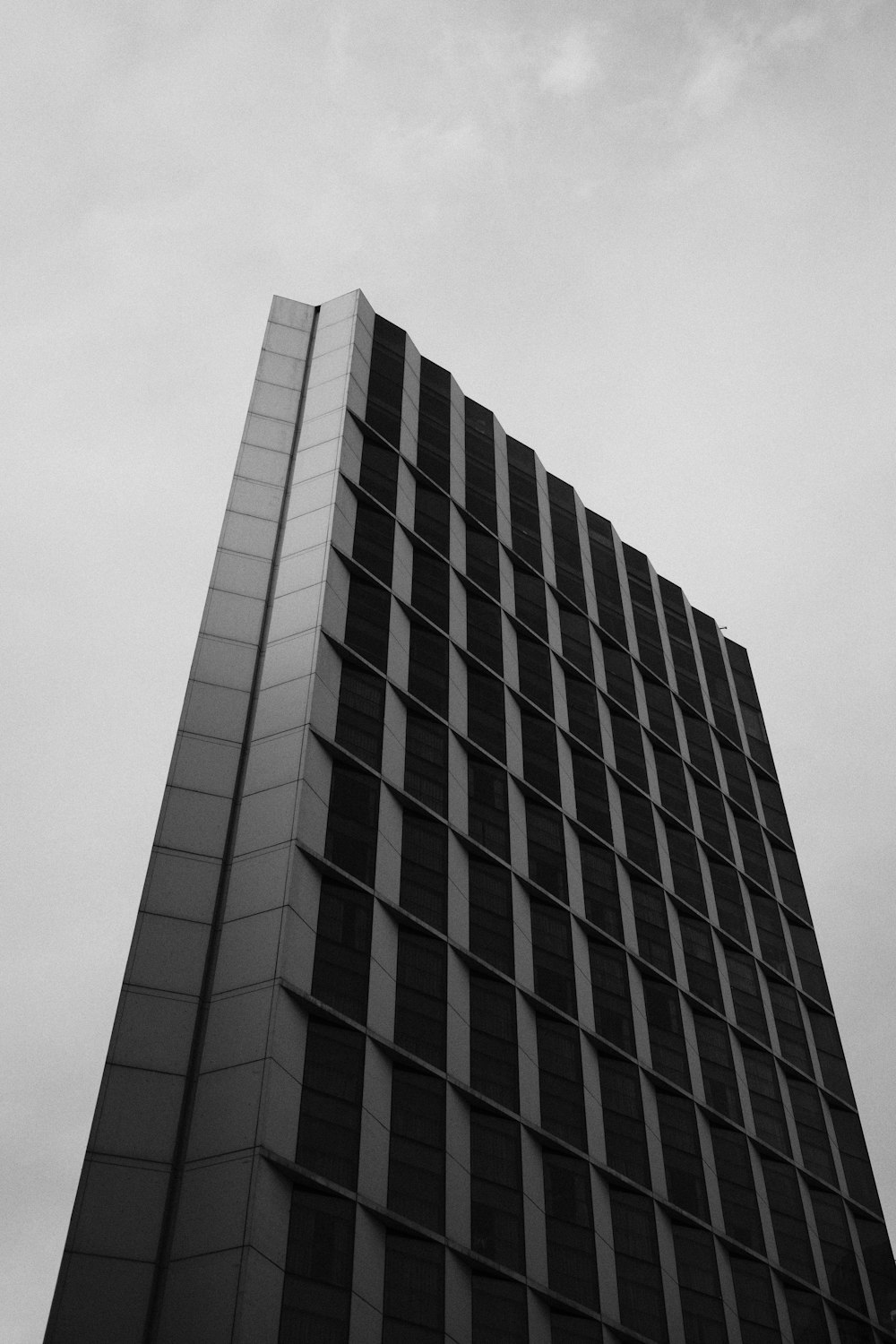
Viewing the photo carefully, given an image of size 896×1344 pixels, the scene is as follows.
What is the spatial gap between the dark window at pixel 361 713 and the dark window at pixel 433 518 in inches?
434

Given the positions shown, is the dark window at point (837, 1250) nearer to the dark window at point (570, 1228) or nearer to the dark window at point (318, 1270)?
the dark window at point (570, 1228)

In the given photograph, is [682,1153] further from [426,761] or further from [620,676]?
[620,676]

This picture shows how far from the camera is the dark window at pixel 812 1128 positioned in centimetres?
5403

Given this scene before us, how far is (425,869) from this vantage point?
144 ft

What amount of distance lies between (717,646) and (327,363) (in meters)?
29.9

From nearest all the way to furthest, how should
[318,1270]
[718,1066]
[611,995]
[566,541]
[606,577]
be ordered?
1. [318,1270]
2. [611,995]
3. [718,1066]
4. [566,541]
5. [606,577]

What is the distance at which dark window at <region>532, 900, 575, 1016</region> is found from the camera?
46281mm

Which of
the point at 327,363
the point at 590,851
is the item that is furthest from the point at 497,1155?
the point at 327,363

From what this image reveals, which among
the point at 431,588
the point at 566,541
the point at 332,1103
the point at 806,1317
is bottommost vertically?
the point at 332,1103

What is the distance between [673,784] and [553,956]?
18.3 meters

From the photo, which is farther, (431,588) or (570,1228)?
(431,588)

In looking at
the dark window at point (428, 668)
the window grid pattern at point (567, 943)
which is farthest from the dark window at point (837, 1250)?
the dark window at point (428, 668)

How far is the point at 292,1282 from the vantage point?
3156cm

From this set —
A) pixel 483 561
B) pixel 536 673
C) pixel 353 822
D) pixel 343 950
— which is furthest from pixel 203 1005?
pixel 483 561
